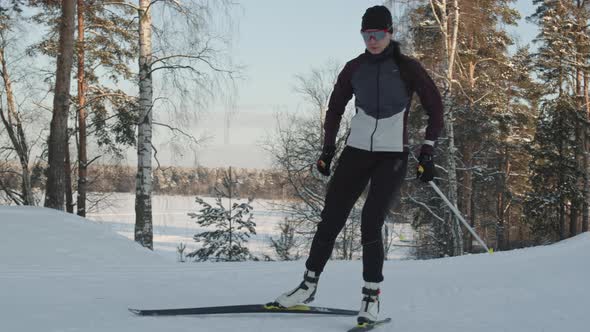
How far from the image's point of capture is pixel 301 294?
114 inches

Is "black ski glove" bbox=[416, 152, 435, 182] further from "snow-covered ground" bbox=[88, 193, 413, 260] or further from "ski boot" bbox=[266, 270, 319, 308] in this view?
"snow-covered ground" bbox=[88, 193, 413, 260]

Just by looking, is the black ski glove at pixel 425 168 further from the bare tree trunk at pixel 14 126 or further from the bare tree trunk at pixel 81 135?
the bare tree trunk at pixel 81 135

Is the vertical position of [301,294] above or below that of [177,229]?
above

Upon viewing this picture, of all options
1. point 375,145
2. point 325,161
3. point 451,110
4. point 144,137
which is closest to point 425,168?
point 375,145

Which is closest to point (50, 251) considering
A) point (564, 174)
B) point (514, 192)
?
point (564, 174)

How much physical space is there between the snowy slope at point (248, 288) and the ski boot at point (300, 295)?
0.24 ft

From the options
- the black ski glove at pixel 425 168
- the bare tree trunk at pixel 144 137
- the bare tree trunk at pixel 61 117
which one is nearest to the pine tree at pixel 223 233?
the bare tree trunk at pixel 144 137

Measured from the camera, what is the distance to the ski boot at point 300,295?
2869 millimetres

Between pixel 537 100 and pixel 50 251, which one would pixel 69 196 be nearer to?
pixel 50 251

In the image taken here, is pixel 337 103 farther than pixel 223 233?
No

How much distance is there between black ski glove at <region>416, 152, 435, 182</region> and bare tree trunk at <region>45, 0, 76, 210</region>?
8.13m

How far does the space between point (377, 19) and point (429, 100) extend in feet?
1.86

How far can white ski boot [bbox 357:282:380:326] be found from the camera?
268 centimetres

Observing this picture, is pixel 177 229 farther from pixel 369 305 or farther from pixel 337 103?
pixel 369 305
